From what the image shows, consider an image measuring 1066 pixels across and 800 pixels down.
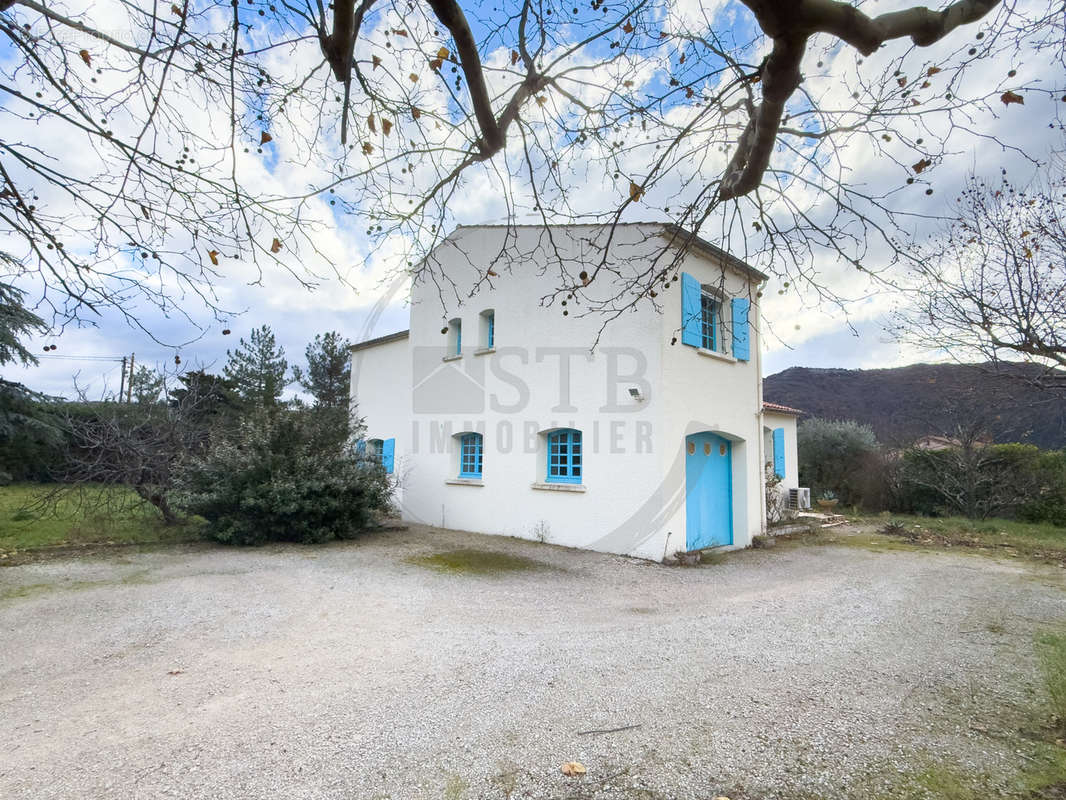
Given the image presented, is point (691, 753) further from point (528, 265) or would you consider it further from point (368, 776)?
point (528, 265)

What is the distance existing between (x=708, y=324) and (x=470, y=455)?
5232mm

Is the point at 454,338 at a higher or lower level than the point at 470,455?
higher

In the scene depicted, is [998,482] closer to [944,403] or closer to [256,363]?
[944,403]

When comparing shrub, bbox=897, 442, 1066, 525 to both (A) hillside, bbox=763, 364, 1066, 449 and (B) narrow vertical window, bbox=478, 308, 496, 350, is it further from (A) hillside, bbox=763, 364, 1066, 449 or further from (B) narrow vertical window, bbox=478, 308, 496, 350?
(B) narrow vertical window, bbox=478, 308, 496, 350

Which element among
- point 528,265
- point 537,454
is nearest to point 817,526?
point 537,454

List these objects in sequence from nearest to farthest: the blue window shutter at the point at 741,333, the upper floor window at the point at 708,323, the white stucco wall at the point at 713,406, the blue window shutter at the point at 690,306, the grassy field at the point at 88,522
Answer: the white stucco wall at the point at 713,406 < the grassy field at the point at 88,522 < the blue window shutter at the point at 690,306 < the upper floor window at the point at 708,323 < the blue window shutter at the point at 741,333

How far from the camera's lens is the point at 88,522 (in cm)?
930

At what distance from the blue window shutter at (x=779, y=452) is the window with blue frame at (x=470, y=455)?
26.2ft

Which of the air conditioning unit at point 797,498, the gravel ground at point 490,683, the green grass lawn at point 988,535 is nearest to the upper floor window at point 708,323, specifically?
the gravel ground at point 490,683

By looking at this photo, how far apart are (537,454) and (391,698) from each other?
6.32 m

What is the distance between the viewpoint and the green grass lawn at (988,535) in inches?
388

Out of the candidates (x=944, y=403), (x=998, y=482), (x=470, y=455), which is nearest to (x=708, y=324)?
(x=470, y=455)

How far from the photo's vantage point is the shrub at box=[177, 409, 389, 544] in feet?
27.7

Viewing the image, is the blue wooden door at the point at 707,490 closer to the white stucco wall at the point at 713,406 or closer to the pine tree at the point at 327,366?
the white stucco wall at the point at 713,406
